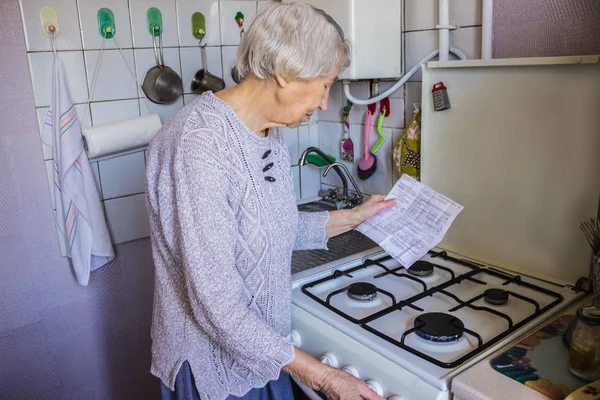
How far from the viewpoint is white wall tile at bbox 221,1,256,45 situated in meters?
1.63

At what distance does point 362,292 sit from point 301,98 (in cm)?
44

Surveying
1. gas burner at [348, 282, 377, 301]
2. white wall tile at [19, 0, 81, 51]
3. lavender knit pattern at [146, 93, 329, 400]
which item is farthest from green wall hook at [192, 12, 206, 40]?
gas burner at [348, 282, 377, 301]

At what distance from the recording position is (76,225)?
1.46m

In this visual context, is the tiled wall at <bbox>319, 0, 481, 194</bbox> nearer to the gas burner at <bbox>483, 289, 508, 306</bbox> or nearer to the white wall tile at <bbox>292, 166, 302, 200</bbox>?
the white wall tile at <bbox>292, 166, 302, 200</bbox>

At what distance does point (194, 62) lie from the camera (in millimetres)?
1608

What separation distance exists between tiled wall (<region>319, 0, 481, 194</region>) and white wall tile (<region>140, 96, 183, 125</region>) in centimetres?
51

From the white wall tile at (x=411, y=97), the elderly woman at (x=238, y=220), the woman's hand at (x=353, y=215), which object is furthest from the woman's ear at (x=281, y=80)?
the white wall tile at (x=411, y=97)

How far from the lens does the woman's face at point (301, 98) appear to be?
3.06 feet

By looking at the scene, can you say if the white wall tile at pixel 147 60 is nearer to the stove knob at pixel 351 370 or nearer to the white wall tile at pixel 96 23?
the white wall tile at pixel 96 23

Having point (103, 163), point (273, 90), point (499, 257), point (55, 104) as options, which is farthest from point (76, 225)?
point (499, 257)

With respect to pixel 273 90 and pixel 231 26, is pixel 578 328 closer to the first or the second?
pixel 273 90

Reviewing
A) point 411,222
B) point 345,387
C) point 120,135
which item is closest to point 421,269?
point 411,222

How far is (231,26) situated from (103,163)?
0.57 metres

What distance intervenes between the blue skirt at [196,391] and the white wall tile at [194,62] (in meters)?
0.89
